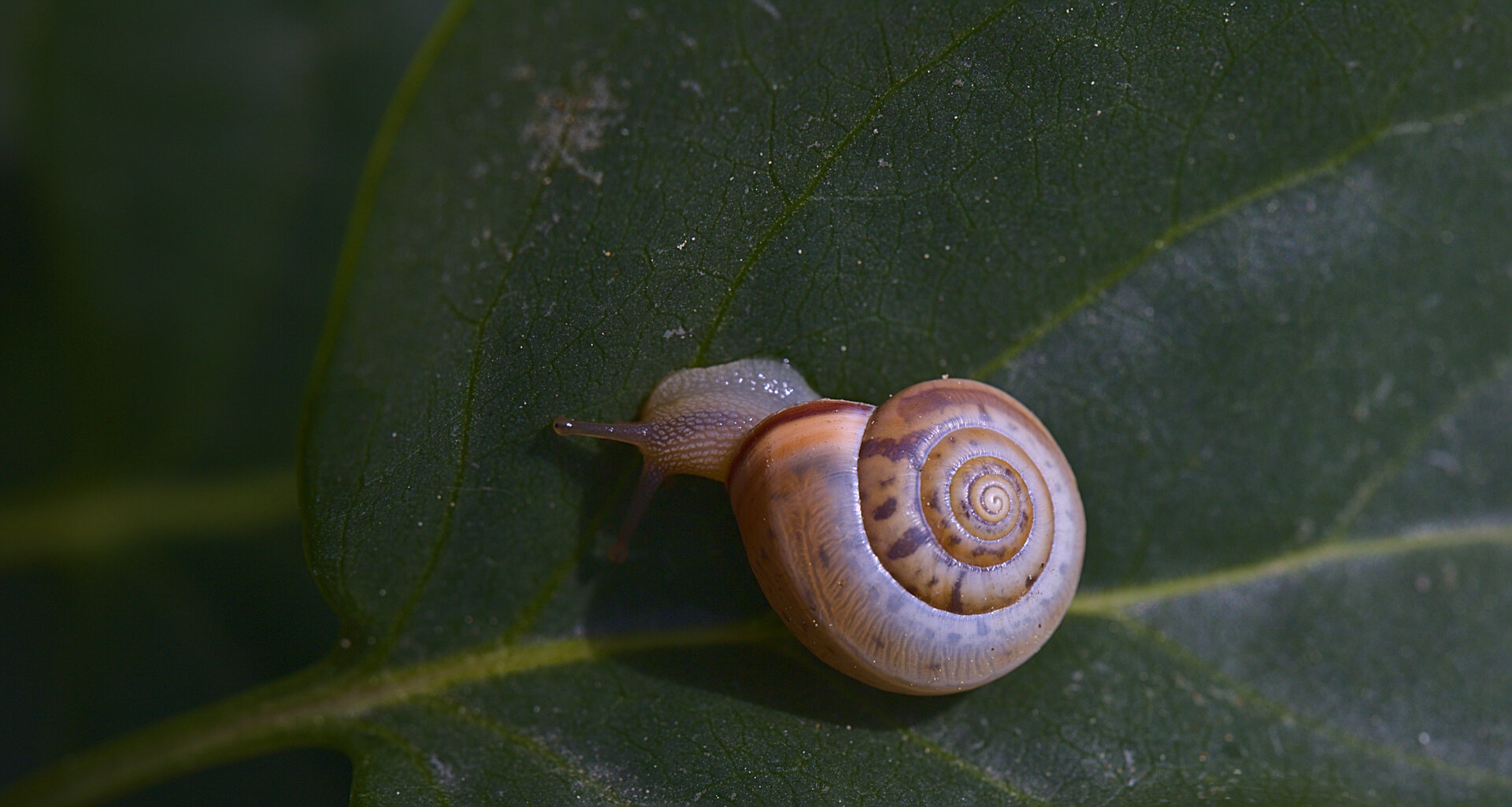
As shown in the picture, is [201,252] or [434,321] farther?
[201,252]

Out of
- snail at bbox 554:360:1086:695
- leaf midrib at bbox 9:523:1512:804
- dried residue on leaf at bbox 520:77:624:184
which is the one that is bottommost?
leaf midrib at bbox 9:523:1512:804

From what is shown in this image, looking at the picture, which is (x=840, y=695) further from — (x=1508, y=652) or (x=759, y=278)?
(x=1508, y=652)

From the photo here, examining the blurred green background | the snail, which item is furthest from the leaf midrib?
the blurred green background

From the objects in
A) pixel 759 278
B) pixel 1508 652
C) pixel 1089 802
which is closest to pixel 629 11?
pixel 759 278

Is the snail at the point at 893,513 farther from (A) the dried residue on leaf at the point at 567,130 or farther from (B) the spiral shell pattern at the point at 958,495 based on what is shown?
(A) the dried residue on leaf at the point at 567,130

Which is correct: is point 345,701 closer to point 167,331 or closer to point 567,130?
point 567,130

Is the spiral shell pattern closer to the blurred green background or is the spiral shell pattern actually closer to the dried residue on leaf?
the dried residue on leaf
